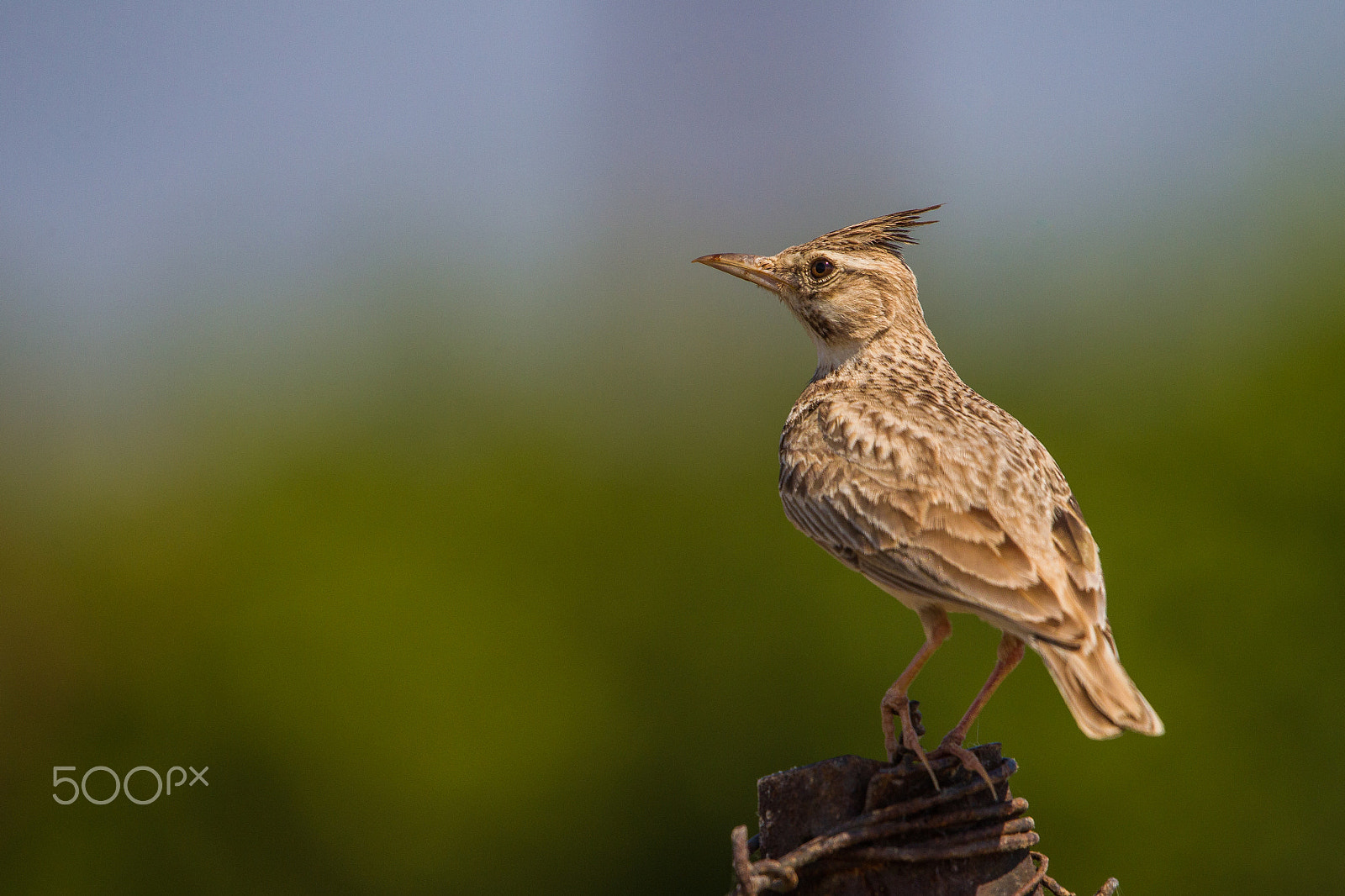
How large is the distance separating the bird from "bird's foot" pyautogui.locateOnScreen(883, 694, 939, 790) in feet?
0.04

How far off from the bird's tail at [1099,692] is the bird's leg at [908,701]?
0.52 meters

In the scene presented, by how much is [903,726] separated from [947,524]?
3.47ft

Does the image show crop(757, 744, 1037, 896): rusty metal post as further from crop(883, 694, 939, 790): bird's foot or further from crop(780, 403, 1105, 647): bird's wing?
crop(780, 403, 1105, 647): bird's wing

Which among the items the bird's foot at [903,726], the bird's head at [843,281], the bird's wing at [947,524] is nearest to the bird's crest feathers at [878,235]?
the bird's head at [843,281]

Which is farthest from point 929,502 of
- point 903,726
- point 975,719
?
point 903,726

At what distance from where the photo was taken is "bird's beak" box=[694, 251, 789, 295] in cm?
745

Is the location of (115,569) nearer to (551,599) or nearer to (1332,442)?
(551,599)

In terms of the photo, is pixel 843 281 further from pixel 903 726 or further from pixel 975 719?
pixel 903 726

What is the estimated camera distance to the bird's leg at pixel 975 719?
379 cm

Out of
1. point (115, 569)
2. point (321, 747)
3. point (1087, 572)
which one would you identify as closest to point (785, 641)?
point (321, 747)

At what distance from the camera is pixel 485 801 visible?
47.1 ft

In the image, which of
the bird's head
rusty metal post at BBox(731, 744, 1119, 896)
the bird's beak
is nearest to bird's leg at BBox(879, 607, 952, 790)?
rusty metal post at BBox(731, 744, 1119, 896)

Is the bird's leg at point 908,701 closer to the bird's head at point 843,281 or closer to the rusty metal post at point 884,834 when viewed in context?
the rusty metal post at point 884,834

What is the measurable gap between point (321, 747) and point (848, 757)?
1178 cm
